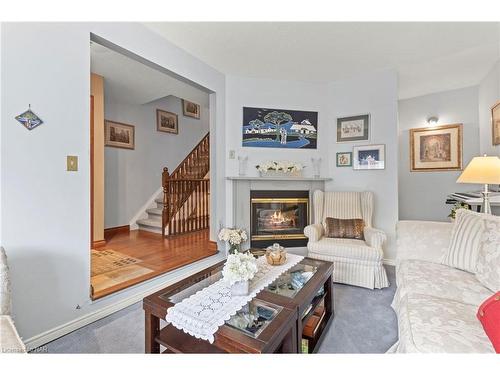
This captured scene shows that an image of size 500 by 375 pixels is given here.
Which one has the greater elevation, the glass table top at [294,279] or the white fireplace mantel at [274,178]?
the white fireplace mantel at [274,178]

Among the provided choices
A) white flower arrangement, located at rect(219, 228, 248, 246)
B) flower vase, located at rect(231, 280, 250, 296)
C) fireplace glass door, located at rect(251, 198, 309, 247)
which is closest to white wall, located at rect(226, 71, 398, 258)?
white flower arrangement, located at rect(219, 228, 248, 246)

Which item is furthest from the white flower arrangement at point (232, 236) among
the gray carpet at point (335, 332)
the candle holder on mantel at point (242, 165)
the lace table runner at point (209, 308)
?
the lace table runner at point (209, 308)

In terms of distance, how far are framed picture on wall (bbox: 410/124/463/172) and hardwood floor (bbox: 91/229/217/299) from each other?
3654 mm

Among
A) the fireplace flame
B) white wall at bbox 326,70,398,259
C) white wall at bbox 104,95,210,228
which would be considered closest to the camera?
white wall at bbox 326,70,398,259

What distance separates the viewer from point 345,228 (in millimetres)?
2803

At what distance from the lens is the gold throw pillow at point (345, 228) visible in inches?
109

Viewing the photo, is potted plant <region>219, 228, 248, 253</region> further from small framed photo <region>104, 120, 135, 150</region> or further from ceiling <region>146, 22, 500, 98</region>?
small framed photo <region>104, 120, 135, 150</region>

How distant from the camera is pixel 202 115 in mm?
5918

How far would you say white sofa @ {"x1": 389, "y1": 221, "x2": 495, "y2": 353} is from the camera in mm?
982

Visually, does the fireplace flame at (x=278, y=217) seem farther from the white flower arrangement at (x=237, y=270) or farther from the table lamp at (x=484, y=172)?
the white flower arrangement at (x=237, y=270)

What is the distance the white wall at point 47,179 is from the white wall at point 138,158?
8.61ft

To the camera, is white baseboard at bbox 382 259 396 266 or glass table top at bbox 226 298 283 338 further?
white baseboard at bbox 382 259 396 266

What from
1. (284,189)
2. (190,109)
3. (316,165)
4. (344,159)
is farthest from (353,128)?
(190,109)

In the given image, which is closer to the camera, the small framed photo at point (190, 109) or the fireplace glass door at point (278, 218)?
the fireplace glass door at point (278, 218)
